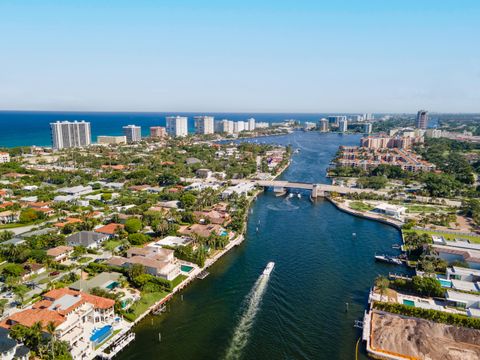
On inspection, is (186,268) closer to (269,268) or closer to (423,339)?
(269,268)

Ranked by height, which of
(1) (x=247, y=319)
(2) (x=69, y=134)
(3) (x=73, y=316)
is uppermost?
(2) (x=69, y=134)

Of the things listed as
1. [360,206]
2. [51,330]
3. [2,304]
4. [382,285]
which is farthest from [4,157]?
[382,285]

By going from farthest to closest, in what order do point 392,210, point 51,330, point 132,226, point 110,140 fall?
point 110,140 → point 392,210 → point 132,226 → point 51,330

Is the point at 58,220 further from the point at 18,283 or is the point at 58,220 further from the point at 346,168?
the point at 346,168

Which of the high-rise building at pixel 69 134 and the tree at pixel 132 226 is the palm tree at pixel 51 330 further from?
the high-rise building at pixel 69 134

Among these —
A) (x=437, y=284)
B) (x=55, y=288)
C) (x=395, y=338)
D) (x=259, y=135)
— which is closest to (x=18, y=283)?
(x=55, y=288)

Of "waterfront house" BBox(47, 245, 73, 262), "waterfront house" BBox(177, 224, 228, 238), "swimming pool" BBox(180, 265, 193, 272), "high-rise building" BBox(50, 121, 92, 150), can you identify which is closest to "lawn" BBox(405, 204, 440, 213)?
"waterfront house" BBox(177, 224, 228, 238)

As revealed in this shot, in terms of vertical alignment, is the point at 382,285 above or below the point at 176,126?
below

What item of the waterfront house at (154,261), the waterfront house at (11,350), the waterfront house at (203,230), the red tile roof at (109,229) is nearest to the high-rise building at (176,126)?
the red tile roof at (109,229)
